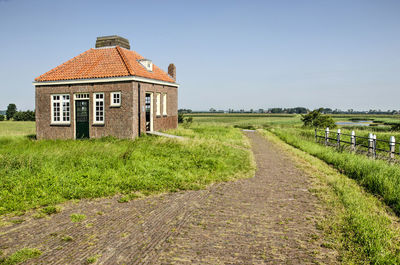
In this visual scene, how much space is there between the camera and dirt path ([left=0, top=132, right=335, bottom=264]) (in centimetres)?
391

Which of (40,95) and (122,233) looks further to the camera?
(40,95)

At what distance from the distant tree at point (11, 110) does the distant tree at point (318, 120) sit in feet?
204

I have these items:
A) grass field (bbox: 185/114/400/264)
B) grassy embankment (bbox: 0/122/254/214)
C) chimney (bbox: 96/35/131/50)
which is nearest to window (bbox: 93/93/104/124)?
chimney (bbox: 96/35/131/50)

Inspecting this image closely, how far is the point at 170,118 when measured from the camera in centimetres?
2319

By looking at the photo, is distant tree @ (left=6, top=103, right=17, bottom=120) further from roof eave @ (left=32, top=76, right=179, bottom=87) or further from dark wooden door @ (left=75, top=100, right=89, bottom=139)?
dark wooden door @ (left=75, top=100, right=89, bottom=139)

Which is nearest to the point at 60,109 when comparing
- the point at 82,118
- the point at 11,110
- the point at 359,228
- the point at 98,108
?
the point at 82,118

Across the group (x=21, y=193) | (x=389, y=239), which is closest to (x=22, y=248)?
(x=21, y=193)

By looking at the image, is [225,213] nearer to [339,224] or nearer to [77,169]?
[339,224]

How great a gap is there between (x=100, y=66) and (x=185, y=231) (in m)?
16.9

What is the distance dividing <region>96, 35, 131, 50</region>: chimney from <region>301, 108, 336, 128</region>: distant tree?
88.6 feet

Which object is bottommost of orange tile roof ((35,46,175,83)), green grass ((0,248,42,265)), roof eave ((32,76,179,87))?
green grass ((0,248,42,265))

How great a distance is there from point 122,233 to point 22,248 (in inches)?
58.8

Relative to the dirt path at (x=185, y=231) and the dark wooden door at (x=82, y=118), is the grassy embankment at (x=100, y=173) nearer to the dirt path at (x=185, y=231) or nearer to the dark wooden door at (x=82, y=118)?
the dirt path at (x=185, y=231)

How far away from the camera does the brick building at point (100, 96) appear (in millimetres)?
17641
